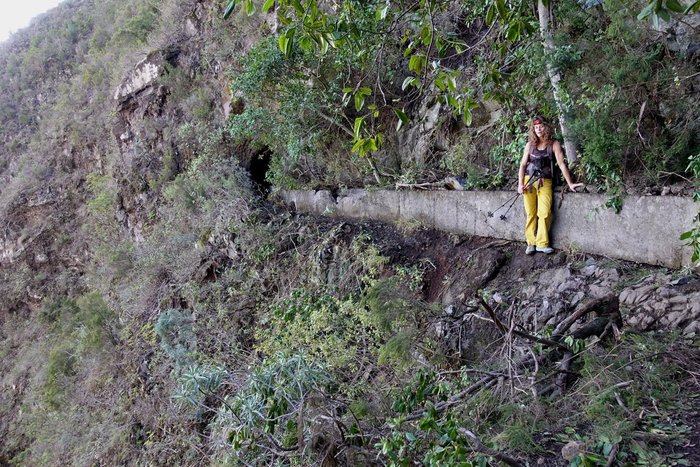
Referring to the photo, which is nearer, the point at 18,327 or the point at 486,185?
the point at 486,185

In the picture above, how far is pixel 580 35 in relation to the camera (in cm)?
495

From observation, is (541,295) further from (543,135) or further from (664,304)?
(543,135)

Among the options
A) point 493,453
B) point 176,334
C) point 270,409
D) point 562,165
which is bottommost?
point 176,334

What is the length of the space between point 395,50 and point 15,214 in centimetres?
1625

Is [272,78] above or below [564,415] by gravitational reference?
above

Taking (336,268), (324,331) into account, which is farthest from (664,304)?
(336,268)

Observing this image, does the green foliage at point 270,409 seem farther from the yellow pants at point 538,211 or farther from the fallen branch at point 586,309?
the yellow pants at point 538,211

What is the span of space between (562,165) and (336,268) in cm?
373

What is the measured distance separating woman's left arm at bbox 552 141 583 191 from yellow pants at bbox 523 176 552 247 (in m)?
0.18

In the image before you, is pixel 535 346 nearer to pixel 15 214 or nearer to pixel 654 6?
pixel 654 6

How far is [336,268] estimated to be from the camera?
7.44 meters

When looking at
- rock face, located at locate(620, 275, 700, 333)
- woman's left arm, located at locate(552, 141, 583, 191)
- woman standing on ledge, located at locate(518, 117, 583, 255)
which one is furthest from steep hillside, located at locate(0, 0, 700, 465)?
woman standing on ledge, located at locate(518, 117, 583, 255)

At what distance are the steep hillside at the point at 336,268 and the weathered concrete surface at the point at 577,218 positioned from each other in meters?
0.17

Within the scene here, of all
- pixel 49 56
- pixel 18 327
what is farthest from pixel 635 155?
Result: pixel 49 56
